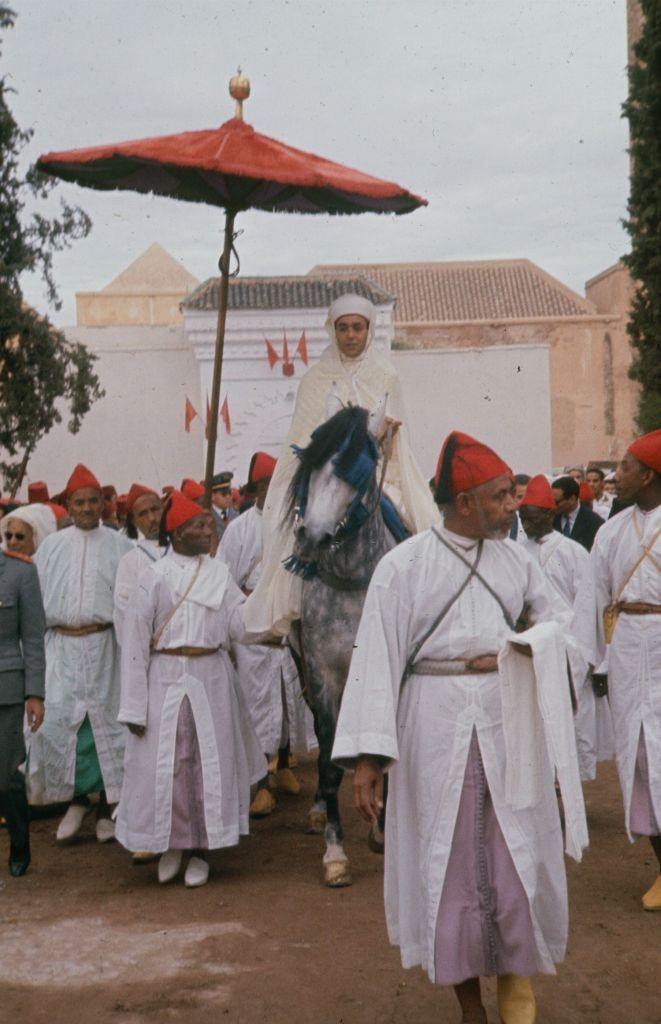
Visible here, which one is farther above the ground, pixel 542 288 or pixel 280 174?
pixel 542 288

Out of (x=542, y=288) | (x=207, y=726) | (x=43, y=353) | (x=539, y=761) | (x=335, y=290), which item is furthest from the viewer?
(x=542, y=288)

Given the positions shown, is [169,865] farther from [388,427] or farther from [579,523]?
[579,523]

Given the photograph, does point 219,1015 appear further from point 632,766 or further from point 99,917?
point 632,766

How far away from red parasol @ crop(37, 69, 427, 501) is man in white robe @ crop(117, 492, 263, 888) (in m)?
0.93

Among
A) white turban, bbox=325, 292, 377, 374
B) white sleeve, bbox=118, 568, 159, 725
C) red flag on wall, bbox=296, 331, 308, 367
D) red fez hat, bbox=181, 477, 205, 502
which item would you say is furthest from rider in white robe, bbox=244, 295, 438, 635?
red flag on wall, bbox=296, 331, 308, 367

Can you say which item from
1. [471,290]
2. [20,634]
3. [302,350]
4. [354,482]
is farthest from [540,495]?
[471,290]

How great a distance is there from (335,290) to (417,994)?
3753 centimetres

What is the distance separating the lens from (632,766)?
6004 mm

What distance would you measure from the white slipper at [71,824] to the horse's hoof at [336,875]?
1821mm

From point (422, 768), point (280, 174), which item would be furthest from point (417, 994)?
point (280, 174)

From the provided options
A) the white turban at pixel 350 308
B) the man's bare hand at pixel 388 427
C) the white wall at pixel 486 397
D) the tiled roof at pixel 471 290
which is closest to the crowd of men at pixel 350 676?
the man's bare hand at pixel 388 427

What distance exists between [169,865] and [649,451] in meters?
3.07

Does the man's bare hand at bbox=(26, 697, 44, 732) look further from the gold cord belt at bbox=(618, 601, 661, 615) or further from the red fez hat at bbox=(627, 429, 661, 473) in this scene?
the red fez hat at bbox=(627, 429, 661, 473)

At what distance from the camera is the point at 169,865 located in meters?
6.64
